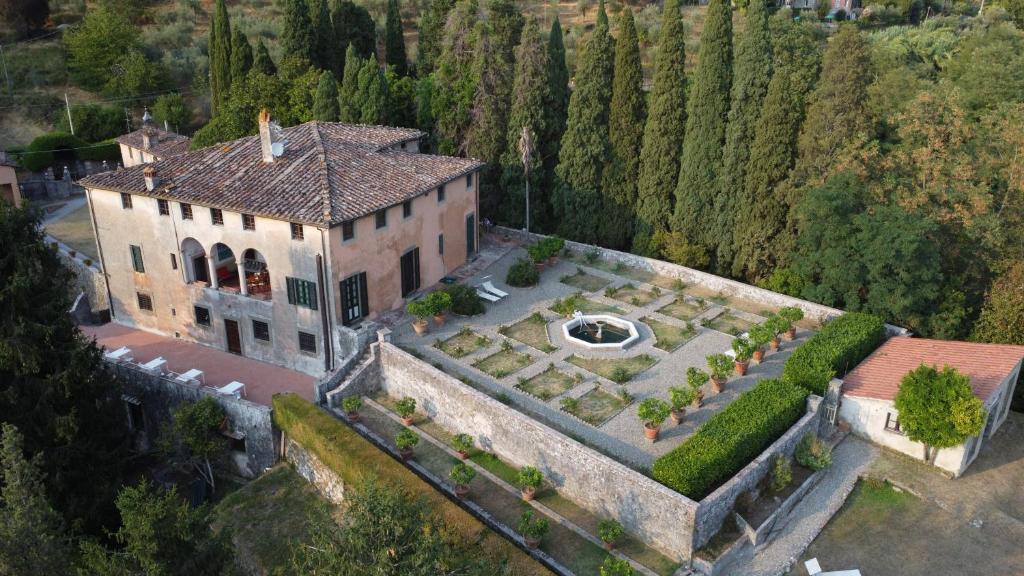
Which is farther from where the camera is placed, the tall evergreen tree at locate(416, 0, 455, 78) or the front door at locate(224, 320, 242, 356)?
the tall evergreen tree at locate(416, 0, 455, 78)

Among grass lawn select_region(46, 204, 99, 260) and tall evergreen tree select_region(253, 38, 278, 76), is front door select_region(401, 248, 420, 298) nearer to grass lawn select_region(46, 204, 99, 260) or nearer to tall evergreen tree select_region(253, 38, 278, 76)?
grass lawn select_region(46, 204, 99, 260)

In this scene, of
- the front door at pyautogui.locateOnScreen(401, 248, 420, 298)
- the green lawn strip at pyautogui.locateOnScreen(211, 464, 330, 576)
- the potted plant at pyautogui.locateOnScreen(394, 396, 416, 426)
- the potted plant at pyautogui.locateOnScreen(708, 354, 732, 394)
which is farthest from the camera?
the front door at pyautogui.locateOnScreen(401, 248, 420, 298)

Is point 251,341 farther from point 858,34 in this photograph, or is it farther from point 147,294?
point 858,34

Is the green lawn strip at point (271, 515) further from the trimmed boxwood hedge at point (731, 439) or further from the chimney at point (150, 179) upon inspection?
the chimney at point (150, 179)

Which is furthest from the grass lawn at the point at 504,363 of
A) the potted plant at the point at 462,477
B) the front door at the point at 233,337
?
the front door at the point at 233,337

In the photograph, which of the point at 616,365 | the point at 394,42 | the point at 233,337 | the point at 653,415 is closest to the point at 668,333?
the point at 616,365

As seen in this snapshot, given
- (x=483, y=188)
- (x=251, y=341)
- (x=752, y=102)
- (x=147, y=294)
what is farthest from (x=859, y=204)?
(x=147, y=294)

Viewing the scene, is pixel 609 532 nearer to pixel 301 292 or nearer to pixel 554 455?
pixel 554 455

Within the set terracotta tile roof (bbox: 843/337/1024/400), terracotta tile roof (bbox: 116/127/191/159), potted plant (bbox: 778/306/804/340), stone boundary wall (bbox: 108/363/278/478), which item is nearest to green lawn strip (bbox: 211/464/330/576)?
stone boundary wall (bbox: 108/363/278/478)
